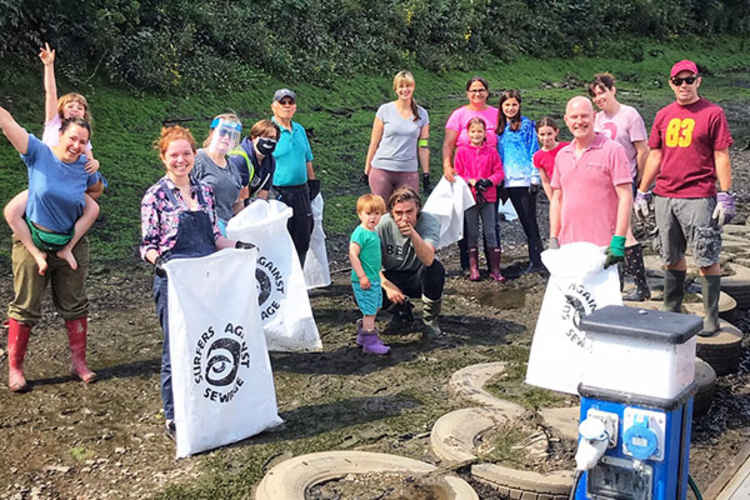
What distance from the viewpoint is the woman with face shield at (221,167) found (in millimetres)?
6109

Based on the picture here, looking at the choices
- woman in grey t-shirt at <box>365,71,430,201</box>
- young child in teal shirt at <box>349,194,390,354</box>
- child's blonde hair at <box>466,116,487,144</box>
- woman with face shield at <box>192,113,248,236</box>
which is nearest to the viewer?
woman with face shield at <box>192,113,248,236</box>

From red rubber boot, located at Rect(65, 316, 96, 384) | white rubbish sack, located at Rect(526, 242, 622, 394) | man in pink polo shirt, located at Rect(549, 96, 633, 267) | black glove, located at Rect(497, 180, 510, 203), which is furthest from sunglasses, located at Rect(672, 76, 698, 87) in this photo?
red rubber boot, located at Rect(65, 316, 96, 384)

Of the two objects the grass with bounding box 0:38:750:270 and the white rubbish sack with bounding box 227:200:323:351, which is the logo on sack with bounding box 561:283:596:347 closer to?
the white rubbish sack with bounding box 227:200:323:351

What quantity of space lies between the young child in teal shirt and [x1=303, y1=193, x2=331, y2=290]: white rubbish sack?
1.24m

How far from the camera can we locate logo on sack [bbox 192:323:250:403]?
16.0 ft

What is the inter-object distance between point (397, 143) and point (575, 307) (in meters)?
3.31

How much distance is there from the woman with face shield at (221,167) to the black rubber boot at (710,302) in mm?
3183

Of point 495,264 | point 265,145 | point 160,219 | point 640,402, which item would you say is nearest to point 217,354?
point 160,219

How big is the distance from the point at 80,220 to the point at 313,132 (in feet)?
29.2

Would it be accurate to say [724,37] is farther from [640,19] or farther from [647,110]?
[647,110]

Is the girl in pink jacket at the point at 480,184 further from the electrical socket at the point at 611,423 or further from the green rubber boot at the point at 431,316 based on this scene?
the electrical socket at the point at 611,423

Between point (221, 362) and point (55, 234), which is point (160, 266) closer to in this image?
point (221, 362)

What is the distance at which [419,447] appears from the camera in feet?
16.5

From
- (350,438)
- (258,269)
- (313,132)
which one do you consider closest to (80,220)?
(258,269)
